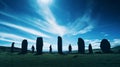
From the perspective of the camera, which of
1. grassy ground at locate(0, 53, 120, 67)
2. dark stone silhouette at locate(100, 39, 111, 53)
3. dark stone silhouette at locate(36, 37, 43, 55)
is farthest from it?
dark stone silhouette at locate(100, 39, 111, 53)

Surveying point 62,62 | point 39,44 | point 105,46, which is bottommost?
point 62,62

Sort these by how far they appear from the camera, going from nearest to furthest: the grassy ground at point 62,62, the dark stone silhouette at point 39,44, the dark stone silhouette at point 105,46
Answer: the grassy ground at point 62,62 → the dark stone silhouette at point 39,44 → the dark stone silhouette at point 105,46

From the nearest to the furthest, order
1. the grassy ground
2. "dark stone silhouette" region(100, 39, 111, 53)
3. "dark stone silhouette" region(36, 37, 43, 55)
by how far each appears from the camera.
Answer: the grassy ground
"dark stone silhouette" region(36, 37, 43, 55)
"dark stone silhouette" region(100, 39, 111, 53)

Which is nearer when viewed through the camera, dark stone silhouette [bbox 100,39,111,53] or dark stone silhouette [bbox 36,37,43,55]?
dark stone silhouette [bbox 36,37,43,55]

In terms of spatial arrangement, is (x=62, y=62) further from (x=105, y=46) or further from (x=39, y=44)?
(x=105, y=46)

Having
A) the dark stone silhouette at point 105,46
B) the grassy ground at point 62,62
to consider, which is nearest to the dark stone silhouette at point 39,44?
the dark stone silhouette at point 105,46

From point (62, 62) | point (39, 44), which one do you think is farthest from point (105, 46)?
point (62, 62)

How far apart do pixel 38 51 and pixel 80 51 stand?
2454 cm

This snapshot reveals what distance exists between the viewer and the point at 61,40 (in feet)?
254

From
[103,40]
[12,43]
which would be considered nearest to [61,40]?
[103,40]

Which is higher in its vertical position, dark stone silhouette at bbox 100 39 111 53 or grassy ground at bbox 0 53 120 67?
dark stone silhouette at bbox 100 39 111 53

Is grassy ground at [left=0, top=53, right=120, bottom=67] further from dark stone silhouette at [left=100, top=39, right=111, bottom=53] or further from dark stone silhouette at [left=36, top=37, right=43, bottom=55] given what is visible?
dark stone silhouette at [left=100, top=39, right=111, bottom=53]

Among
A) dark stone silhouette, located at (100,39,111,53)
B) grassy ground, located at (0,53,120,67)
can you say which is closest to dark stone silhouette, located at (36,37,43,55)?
dark stone silhouette, located at (100,39,111,53)

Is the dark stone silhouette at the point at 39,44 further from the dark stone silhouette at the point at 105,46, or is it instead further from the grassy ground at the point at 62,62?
the grassy ground at the point at 62,62
